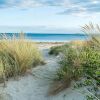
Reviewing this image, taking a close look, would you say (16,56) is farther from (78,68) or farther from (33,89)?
(78,68)

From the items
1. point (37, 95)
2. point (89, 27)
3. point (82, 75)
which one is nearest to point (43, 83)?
point (37, 95)

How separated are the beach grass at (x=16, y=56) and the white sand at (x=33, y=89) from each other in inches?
6.9

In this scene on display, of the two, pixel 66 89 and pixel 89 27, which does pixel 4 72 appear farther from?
pixel 89 27

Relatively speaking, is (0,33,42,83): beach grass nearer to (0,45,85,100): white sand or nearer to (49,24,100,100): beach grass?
(0,45,85,100): white sand

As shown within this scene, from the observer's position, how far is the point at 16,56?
7613mm

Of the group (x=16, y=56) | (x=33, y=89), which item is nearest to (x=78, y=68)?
(x=33, y=89)

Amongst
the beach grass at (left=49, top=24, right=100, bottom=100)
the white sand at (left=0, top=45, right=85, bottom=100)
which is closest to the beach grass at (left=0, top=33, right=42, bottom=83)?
the white sand at (left=0, top=45, right=85, bottom=100)

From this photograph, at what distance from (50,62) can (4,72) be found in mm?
1625

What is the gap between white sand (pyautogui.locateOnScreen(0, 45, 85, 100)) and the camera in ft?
21.4

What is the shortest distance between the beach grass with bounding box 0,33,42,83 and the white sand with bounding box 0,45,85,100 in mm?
176

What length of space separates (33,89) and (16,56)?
2.97ft

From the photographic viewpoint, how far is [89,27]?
6.91 meters

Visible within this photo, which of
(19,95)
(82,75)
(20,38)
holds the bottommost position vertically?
(19,95)

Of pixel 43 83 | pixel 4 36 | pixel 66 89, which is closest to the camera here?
pixel 66 89
